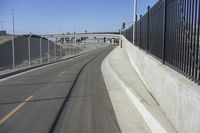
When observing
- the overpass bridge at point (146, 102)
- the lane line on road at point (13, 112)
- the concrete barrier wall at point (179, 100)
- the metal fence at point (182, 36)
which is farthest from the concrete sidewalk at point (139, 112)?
the lane line on road at point (13, 112)

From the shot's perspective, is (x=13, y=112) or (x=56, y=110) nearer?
(x=13, y=112)

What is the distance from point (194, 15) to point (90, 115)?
457 centimetres

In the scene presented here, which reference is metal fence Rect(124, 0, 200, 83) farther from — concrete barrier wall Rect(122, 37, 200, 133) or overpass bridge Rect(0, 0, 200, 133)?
concrete barrier wall Rect(122, 37, 200, 133)

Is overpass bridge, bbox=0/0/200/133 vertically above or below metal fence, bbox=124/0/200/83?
below

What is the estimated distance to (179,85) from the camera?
24.2 ft

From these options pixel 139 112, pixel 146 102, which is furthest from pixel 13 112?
pixel 146 102

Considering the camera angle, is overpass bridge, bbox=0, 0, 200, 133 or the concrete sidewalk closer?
overpass bridge, bbox=0, 0, 200, 133

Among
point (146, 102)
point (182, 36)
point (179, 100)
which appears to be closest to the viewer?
point (179, 100)

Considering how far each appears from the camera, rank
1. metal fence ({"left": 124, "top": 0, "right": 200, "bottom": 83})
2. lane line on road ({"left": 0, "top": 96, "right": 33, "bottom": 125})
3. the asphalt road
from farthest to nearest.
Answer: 1. lane line on road ({"left": 0, "top": 96, "right": 33, "bottom": 125})
2. the asphalt road
3. metal fence ({"left": 124, "top": 0, "right": 200, "bottom": 83})

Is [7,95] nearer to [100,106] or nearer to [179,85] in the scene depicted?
[100,106]

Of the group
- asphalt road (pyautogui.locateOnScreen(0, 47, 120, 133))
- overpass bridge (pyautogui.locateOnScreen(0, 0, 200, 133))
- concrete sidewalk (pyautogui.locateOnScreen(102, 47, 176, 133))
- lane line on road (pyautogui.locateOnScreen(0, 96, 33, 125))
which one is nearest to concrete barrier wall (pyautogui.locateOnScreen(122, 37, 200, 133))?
overpass bridge (pyautogui.locateOnScreen(0, 0, 200, 133))

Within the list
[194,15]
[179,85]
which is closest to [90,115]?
[179,85]

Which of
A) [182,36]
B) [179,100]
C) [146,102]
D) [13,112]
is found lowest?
[13,112]

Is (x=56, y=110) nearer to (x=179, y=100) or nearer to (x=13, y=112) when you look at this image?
(x=13, y=112)
